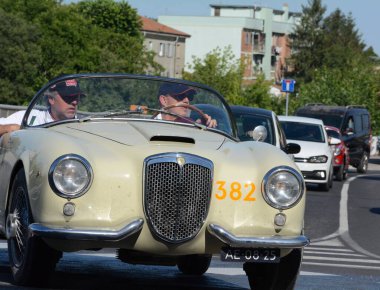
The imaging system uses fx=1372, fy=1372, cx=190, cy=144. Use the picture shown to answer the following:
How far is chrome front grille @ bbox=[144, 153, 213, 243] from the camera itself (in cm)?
830

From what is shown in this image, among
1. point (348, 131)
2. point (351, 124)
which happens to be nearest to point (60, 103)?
point (348, 131)

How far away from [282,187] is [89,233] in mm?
1279

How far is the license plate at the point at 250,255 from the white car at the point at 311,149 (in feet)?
69.2

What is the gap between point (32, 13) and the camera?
117188 millimetres

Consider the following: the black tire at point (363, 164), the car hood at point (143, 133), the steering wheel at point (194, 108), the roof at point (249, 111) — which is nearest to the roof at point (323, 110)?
the black tire at point (363, 164)

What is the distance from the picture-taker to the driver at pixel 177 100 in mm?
9844

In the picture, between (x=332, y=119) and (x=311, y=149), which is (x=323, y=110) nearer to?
(x=332, y=119)

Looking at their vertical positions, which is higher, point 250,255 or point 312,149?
point 250,255

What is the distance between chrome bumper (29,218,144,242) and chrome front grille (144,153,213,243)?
135mm

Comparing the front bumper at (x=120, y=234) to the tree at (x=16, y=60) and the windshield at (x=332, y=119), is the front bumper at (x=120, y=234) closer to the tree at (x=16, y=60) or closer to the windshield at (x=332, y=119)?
the windshield at (x=332, y=119)

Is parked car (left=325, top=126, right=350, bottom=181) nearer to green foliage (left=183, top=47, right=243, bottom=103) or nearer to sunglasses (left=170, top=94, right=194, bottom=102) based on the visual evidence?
sunglasses (left=170, top=94, right=194, bottom=102)

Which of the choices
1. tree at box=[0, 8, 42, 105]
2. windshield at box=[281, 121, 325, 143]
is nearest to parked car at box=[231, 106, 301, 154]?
windshield at box=[281, 121, 325, 143]

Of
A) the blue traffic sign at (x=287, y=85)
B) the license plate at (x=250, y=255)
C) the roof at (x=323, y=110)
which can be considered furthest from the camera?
the blue traffic sign at (x=287, y=85)

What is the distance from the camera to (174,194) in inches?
327
